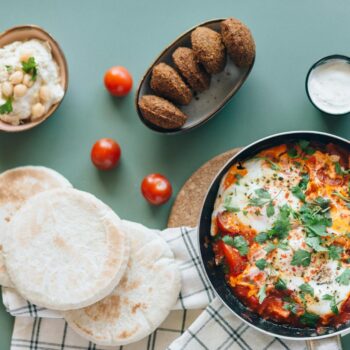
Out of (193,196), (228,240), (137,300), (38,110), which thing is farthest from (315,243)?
(38,110)

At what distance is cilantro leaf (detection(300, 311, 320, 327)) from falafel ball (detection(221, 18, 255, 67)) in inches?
66.6

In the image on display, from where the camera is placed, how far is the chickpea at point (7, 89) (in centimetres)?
411

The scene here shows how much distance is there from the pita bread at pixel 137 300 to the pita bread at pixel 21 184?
67 centimetres

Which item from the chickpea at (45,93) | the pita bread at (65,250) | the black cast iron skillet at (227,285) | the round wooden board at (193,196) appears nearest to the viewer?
the black cast iron skillet at (227,285)

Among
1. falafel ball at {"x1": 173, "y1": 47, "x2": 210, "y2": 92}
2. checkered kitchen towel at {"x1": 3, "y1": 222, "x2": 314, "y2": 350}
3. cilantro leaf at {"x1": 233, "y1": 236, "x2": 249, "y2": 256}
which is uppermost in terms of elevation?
falafel ball at {"x1": 173, "y1": 47, "x2": 210, "y2": 92}

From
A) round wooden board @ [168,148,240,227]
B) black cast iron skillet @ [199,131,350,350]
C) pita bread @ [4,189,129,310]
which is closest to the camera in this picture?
black cast iron skillet @ [199,131,350,350]

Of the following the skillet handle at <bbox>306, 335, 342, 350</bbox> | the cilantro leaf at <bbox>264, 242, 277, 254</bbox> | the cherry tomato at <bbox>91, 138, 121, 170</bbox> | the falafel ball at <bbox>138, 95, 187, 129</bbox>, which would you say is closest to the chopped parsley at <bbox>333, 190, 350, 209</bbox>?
the cilantro leaf at <bbox>264, 242, 277, 254</bbox>

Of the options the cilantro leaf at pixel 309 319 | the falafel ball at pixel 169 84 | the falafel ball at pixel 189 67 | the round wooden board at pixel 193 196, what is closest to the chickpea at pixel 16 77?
the falafel ball at pixel 169 84

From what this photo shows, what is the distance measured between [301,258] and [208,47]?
1.48 metres

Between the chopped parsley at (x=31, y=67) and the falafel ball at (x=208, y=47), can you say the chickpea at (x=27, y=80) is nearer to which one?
the chopped parsley at (x=31, y=67)

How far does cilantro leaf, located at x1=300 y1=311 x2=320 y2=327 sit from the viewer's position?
151 inches

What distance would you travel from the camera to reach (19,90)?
13.5ft

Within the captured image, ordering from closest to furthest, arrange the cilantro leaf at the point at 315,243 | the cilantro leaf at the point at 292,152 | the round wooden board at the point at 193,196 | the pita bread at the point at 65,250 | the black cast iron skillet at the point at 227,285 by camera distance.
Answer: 1. the cilantro leaf at the point at 315,243
2. the black cast iron skillet at the point at 227,285
3. the cilantro leaf at the point at 292,152
4. the pita bread at the point at 65,250
5. the round wooden board at the point at 193,196

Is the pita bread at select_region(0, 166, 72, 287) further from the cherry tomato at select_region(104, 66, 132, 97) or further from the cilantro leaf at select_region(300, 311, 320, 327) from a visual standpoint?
the cilantro leaf at select_region(300, 311, 320, 327)
